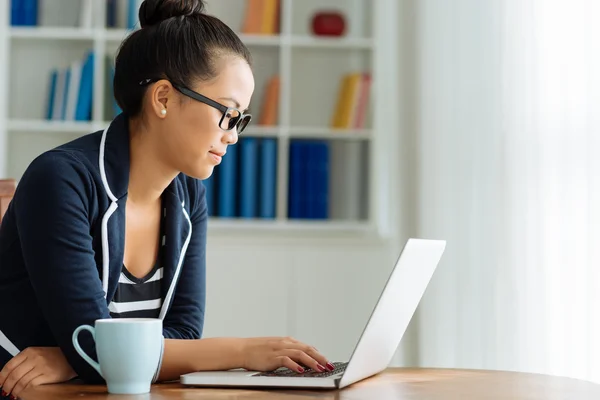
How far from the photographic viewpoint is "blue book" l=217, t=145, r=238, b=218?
3.51 meters

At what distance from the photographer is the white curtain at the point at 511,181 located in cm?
211

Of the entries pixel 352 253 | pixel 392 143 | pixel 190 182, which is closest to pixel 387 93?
pixel 392 143

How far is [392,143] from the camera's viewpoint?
11.7 feet

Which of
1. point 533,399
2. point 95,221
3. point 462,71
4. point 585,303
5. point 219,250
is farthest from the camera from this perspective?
point 219,250

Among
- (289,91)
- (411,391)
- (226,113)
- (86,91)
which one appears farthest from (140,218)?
(289,91)

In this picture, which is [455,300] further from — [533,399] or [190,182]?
[533,399]

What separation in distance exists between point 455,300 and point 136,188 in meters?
1.56

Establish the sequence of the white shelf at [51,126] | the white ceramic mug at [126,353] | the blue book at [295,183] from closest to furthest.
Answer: the white ceramic mug at [126,353]
the white shelf at [51,126]
the blue book at [295,183]

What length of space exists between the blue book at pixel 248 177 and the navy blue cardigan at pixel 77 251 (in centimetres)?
189

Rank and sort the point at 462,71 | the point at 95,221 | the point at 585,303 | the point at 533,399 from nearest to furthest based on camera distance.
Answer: the point at 533,399 < the point at 95,221 < the point at 585,303 < the point at 462,71

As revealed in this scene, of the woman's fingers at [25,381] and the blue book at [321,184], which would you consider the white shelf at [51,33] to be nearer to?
the blue book at [321,184]

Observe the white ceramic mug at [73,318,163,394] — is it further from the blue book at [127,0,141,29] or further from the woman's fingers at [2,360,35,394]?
the blue book at [127,0,141,29]

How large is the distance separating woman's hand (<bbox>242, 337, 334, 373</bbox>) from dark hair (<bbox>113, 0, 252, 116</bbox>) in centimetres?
45

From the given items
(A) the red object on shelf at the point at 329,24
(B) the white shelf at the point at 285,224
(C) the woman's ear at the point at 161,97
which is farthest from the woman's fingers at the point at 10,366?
(A) the red object on shelf at the point at 329,24
